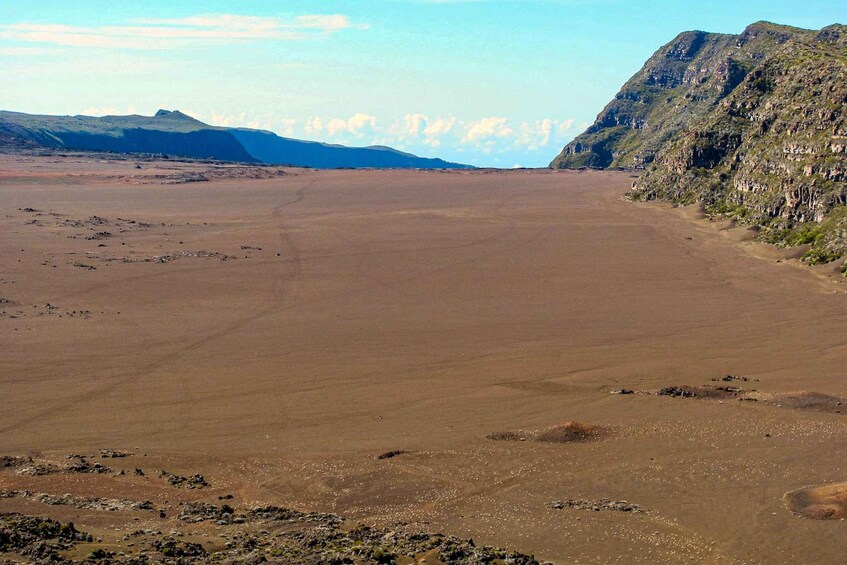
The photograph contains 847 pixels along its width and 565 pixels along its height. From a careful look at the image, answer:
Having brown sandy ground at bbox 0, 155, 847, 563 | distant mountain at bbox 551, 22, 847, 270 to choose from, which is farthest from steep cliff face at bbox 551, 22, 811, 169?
brown sandy ground at bbox 0, 155, 847, 563

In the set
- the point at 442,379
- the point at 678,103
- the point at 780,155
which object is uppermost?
the point at 678,103

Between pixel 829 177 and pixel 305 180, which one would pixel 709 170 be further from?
pixel 305 180

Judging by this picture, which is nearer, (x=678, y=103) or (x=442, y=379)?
(x=442, y=379)

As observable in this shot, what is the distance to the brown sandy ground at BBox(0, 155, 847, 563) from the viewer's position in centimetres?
2250

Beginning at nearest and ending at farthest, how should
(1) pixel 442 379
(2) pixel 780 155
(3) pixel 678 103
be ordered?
(1) pixel 442 379
(2) pixel 780 155
(3) pixel 678 103

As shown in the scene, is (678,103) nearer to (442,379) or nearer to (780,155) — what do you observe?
(780,155)

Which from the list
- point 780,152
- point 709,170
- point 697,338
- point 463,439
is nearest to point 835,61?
point 780,152

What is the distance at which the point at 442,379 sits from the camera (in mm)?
33594

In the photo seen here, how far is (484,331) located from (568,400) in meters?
9.80

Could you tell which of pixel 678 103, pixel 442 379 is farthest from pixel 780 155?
pixel 678 103

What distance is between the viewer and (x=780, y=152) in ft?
234

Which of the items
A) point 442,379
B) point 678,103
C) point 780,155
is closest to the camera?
point 442,379

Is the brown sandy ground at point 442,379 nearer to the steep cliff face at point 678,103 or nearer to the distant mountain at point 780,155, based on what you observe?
the distant mountain at point 780,155

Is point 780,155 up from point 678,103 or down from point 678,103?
down
